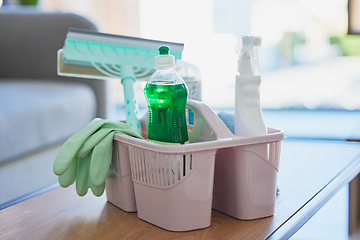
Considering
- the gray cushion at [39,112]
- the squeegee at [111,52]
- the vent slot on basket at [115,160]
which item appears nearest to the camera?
the vent slot on basket at [115,160]

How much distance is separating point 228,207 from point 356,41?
385cm

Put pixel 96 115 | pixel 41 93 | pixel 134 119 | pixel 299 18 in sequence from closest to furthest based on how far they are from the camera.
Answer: pixel 134 119, pixel 41 93, pixel 96 115, pixel 299 18

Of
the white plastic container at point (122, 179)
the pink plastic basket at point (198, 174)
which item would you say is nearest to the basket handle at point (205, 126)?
the pink plastic basket at point (198, 174)

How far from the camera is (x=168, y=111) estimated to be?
65cm

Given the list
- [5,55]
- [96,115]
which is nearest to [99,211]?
[96,115]

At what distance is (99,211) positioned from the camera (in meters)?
0.72

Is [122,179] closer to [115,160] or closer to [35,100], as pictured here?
[115,160]

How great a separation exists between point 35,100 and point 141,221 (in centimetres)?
89

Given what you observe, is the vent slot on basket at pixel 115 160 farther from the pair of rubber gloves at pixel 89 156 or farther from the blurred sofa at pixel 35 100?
the blurred sofa at pixel 35 100

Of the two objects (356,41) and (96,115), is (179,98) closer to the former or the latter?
(96,115)

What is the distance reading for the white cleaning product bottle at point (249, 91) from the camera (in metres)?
0.66

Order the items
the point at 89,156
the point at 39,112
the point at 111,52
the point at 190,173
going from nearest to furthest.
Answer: the point at 190,173 → the point at 89,156 → the point at 111,52 → the point at 39,112

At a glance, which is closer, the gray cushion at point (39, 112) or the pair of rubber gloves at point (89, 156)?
the pair of rubber gloves at point (89, 156)

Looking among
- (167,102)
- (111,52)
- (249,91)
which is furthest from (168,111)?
(111,52)
